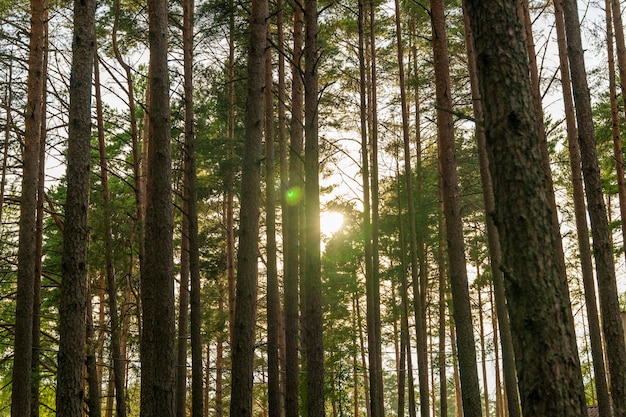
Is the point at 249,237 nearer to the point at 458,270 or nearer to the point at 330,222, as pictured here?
the point at 458,270

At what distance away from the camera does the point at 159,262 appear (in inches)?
259

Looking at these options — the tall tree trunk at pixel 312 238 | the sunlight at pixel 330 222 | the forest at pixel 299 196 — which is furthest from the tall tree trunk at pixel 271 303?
the sunlight at pixel 330 222

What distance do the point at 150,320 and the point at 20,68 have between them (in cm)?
799

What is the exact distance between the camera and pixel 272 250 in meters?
11.6

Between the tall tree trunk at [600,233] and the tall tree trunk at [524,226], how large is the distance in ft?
18.1

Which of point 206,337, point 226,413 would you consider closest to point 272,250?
point 206,337

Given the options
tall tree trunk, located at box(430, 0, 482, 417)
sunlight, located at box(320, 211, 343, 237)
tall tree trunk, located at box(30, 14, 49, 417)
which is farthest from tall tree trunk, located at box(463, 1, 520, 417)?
sunlight, located at box(320, 211, 343, 237)

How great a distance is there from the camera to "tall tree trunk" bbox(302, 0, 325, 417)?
781 cm

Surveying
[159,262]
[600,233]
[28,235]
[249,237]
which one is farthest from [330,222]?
[159,262]

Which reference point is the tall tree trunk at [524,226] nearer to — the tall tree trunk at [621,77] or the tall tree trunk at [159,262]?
the tall tree trunk at [159,262]

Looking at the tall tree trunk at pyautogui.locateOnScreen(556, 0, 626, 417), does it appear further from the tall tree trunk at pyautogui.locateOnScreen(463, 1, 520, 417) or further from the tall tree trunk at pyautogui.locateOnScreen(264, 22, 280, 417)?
the tall tree trunk at pyautogui.locateOnScreen(264, 22, 280, 417)

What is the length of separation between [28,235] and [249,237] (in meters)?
4.70

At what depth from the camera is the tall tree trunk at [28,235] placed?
9414mm

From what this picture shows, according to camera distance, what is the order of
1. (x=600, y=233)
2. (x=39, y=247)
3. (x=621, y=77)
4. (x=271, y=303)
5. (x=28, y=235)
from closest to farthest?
(x=600, y=233), (x=28, y=235), (x=271, y=303), (x=39, y=247), (x=621, y=77)
